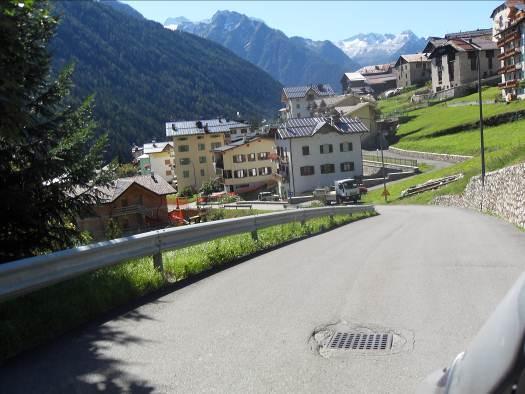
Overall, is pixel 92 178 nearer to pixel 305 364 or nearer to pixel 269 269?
pixel 269 269

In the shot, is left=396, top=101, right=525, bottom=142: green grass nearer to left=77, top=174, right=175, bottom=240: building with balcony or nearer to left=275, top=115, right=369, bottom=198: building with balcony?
left=275, top=115, right=369, bottom=198: building with balcony

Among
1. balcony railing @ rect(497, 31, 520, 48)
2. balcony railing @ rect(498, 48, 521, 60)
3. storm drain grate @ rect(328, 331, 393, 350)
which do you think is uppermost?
balcony railing @ rect(497, 31, 520, 48)

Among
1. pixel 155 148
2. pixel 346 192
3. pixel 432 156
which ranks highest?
pixel 155 148

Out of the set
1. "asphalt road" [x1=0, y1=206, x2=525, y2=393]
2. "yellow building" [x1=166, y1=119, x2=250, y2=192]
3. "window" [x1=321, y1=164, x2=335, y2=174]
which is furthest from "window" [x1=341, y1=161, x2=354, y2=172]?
"asphalt road" [x1=0, y1=206, x2=525, y2=393]

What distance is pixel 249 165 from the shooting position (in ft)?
298

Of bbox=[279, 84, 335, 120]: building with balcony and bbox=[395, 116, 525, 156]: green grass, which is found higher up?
bbox=[279, 84, 335, 120]: building with balcony

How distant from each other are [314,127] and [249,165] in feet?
62.0

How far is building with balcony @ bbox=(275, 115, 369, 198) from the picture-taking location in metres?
73.3

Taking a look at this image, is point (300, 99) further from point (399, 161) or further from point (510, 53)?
point (399, 161)

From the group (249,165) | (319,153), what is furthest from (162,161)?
(319,153)

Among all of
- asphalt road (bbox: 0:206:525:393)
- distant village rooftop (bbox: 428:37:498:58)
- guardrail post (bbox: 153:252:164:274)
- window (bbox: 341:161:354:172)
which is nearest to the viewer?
asphalt road (bbox: 0:206:525:393)

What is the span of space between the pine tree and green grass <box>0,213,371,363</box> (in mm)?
2798

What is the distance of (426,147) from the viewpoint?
256 ft

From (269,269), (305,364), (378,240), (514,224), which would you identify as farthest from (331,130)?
(305,364)
